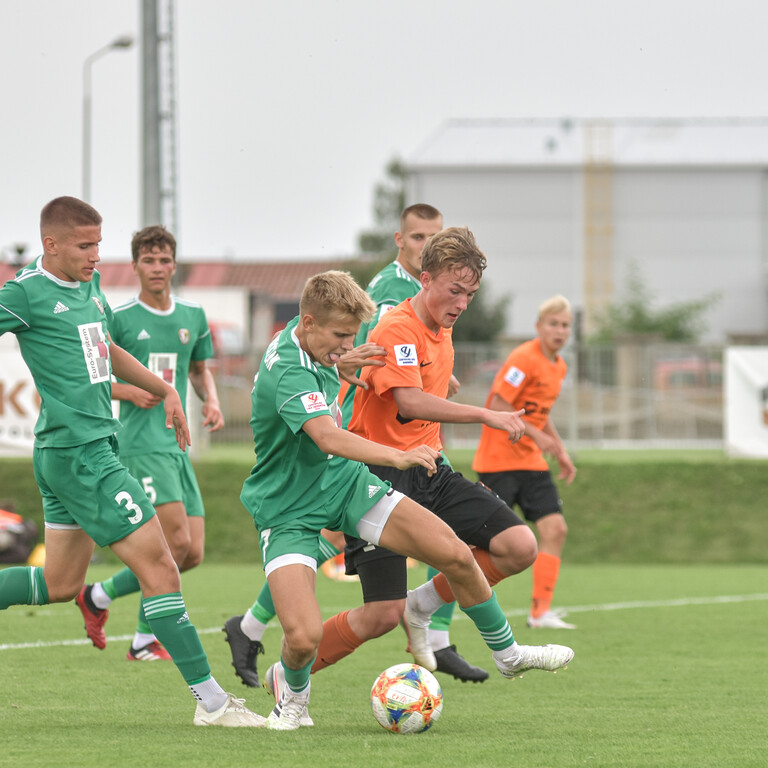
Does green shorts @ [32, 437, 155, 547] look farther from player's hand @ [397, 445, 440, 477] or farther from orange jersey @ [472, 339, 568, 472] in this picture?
orange jersey @ [472, 339, 568, 472]

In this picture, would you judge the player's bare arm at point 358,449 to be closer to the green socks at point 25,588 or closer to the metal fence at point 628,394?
the green socks at point 25,588

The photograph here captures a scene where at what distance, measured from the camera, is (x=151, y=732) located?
5.14 metres

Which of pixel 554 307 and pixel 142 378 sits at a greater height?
pixel 554 307

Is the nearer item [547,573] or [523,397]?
[523,397]

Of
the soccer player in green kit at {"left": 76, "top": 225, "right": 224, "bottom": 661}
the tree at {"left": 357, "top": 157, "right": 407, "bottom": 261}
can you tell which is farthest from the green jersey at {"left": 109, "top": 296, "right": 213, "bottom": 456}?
the tree at {"left": 357, "top": 157, "right": 407, "bottom": 261}

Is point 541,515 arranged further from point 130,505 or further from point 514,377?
point 130,505

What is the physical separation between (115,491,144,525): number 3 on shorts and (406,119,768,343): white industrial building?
1735 inches

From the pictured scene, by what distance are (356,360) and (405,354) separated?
0.44 m

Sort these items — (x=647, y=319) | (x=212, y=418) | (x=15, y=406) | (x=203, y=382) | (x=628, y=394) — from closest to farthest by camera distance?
(x=212, y=418), (x=203, y=382), (x=15, y=406), (x=628, y=394), (x=647, y=319)

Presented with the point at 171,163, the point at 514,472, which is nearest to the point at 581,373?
the point at 171,163

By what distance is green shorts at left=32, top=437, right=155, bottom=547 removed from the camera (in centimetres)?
534

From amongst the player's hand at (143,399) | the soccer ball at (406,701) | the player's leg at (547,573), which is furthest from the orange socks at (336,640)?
the player's leg at (547,573)

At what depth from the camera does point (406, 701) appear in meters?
5.25

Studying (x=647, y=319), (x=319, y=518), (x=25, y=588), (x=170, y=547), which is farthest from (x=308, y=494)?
(x=647, y=319)
